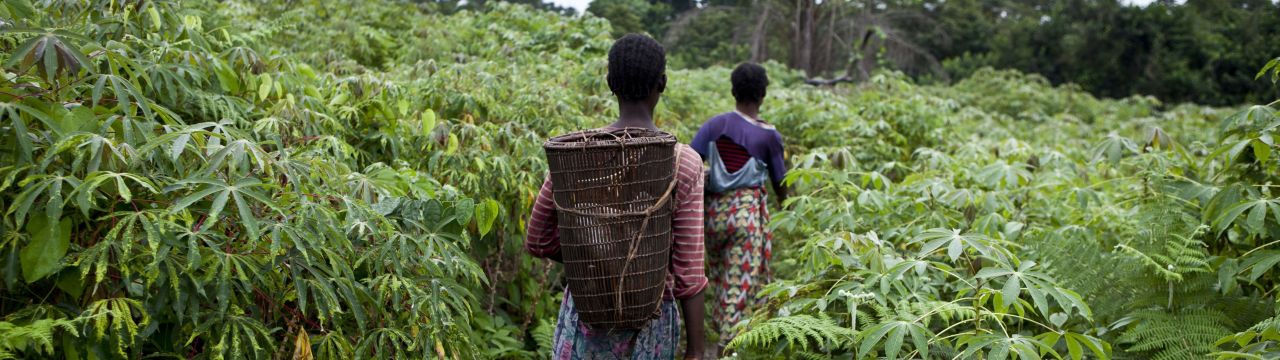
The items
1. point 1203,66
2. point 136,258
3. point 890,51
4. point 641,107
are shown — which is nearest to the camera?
point 136,258

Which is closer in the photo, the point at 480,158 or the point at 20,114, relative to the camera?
the point at 20,114

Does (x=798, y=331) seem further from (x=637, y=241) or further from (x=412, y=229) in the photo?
(x=412, y=229)

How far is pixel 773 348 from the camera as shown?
106 inches

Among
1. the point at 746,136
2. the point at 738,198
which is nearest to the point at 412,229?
the point at 738,198

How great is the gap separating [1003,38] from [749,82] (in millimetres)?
24630

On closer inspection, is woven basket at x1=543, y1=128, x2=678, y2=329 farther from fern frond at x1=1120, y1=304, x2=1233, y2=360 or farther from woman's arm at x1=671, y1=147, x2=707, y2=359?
fern frond at x1=1120, y1=304, x2=1233, y2=360

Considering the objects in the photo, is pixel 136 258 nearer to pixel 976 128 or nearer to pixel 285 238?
pixel 285 238

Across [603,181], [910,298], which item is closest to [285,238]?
[603,181]

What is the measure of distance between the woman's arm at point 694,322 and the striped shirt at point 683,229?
0.02 metres

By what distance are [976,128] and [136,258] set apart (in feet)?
29.5

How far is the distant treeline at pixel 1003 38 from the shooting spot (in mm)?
14758

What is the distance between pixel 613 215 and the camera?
209cm

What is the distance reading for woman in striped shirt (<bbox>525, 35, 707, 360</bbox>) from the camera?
7.63ft

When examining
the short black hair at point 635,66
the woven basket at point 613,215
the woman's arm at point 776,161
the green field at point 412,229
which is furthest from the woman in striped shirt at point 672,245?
the woman's arm at point 776,161
